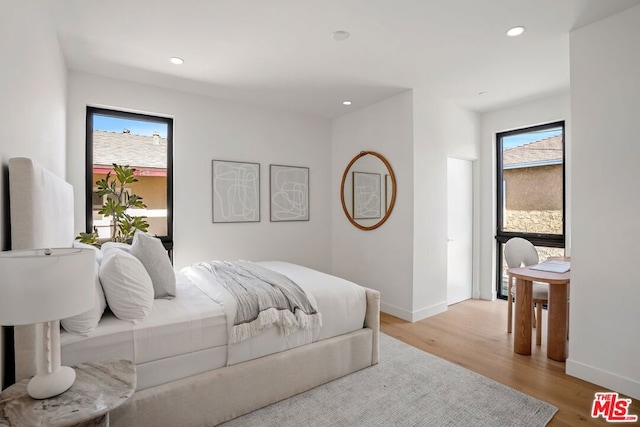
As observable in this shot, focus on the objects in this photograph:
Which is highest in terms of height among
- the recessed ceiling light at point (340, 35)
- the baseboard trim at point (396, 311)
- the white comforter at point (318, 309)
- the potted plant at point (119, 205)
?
the recessed ceiling light at point (340, 35)

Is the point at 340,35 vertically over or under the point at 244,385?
over

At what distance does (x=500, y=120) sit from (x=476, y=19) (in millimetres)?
2538

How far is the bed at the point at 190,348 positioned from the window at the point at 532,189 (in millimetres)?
3065

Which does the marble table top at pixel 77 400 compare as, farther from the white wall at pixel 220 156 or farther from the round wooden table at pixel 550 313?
the round wooden table at pixel 550 313

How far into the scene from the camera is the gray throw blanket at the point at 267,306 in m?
2.09

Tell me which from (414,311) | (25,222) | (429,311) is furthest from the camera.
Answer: (429,311)

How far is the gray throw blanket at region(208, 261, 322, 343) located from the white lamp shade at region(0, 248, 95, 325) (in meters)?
1.04

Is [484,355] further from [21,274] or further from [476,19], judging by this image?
[21,274]

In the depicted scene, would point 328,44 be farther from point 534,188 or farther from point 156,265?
point 534,188

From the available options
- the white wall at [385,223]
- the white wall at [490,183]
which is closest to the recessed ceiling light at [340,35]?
the white wall at [385,223]

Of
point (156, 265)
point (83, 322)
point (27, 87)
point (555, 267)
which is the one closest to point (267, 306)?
point (156, 265)

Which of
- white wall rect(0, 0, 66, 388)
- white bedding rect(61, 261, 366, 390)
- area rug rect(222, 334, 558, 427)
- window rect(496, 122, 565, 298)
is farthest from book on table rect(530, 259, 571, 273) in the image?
white wall rect(0, 0, 66, 388)

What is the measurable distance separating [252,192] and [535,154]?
12.4 feet

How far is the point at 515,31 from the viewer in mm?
2574
